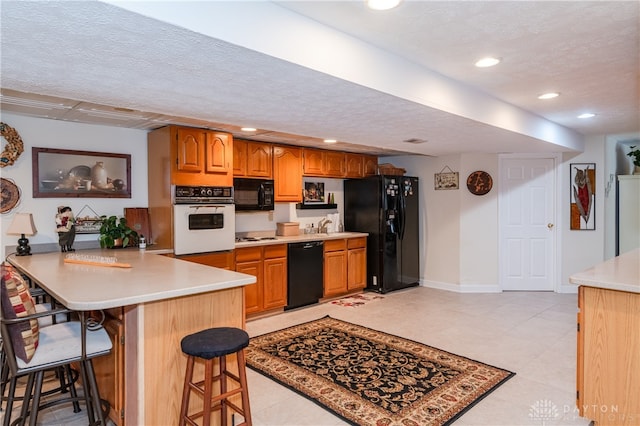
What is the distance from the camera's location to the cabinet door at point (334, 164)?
18.8ft

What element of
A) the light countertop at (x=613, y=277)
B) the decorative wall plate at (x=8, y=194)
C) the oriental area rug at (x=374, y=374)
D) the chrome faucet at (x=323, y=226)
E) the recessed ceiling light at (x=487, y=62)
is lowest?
the oriental area rug at (x=374, y=374)

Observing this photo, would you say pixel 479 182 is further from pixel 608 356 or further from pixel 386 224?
pixel 608 356

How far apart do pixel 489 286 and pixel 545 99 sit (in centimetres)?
326

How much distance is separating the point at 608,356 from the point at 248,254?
3359 millimetres

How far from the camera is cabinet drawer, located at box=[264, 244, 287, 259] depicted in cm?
470

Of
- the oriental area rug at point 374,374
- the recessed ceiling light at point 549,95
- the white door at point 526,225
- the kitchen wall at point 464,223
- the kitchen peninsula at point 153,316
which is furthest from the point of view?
the white door at point 526,225

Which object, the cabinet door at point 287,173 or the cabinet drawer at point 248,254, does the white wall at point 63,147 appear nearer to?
the cabinet drawer at point 248,254

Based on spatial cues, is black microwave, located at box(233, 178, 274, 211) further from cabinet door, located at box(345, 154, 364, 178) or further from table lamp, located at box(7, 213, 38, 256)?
table lamp, located at box(7, 213, 38, 256)

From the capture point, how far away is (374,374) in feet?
10.2

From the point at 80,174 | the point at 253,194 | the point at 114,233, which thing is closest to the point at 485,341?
the point at 253,194

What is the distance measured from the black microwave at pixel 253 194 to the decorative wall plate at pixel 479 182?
304 centimetres

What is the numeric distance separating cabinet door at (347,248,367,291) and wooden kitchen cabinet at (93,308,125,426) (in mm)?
3673

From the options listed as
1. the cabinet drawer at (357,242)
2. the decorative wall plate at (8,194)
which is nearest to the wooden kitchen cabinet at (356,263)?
the cabinet drawer at (357,242)

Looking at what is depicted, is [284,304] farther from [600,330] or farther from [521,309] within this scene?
[600,330]
